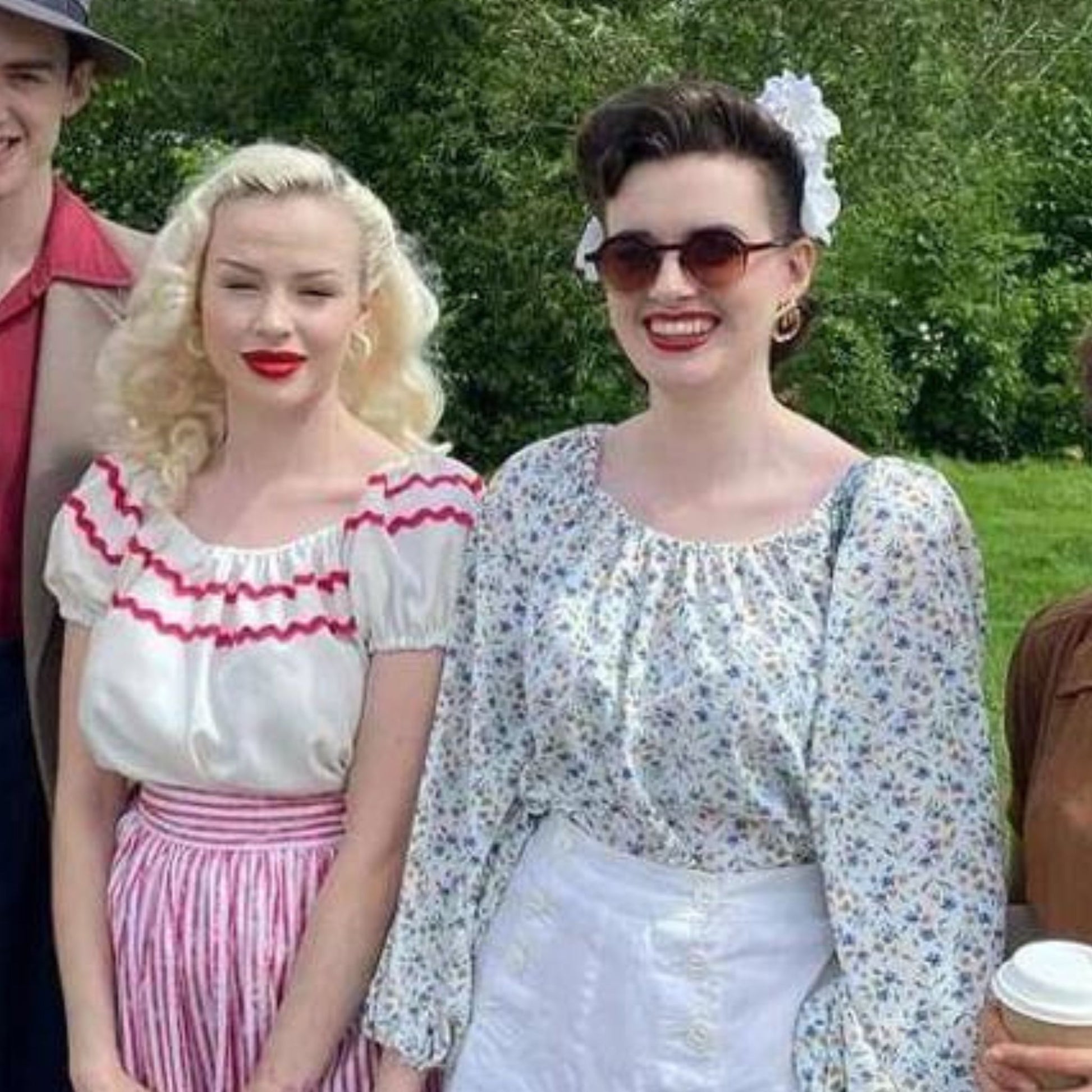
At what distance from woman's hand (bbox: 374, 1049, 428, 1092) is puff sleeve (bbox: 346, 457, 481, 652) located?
497 mm

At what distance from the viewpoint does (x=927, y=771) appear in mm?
2398

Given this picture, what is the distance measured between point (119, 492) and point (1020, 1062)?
140 cm

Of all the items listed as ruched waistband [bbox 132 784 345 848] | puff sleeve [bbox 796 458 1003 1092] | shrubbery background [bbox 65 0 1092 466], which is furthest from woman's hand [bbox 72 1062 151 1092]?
shrubbery background [bbox 65 0 1092 466]

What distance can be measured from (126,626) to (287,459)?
30 cm

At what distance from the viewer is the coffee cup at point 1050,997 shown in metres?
2.15

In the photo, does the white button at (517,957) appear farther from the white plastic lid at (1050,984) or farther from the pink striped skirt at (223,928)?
the white plastic lid at (1050,984)

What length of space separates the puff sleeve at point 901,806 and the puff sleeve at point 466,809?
1.28 feet

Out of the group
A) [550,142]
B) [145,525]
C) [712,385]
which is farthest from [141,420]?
[550,142]

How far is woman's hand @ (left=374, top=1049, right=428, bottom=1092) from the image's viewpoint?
2.62 m

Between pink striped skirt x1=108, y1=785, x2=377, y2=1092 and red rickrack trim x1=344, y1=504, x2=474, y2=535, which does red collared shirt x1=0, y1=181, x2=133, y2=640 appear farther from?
red rickrack trim x1=344, y1=504, x2=474, y2=535

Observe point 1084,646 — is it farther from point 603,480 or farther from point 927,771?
point 603,480

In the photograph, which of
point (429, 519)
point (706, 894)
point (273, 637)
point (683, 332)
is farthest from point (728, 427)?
point (273, 637)

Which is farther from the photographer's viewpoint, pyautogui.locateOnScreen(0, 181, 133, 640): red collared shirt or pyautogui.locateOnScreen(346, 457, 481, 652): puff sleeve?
pyautogui.locateOnScreen(0, 181, 133, 640): red collared shirt

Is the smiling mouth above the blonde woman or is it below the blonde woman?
above
